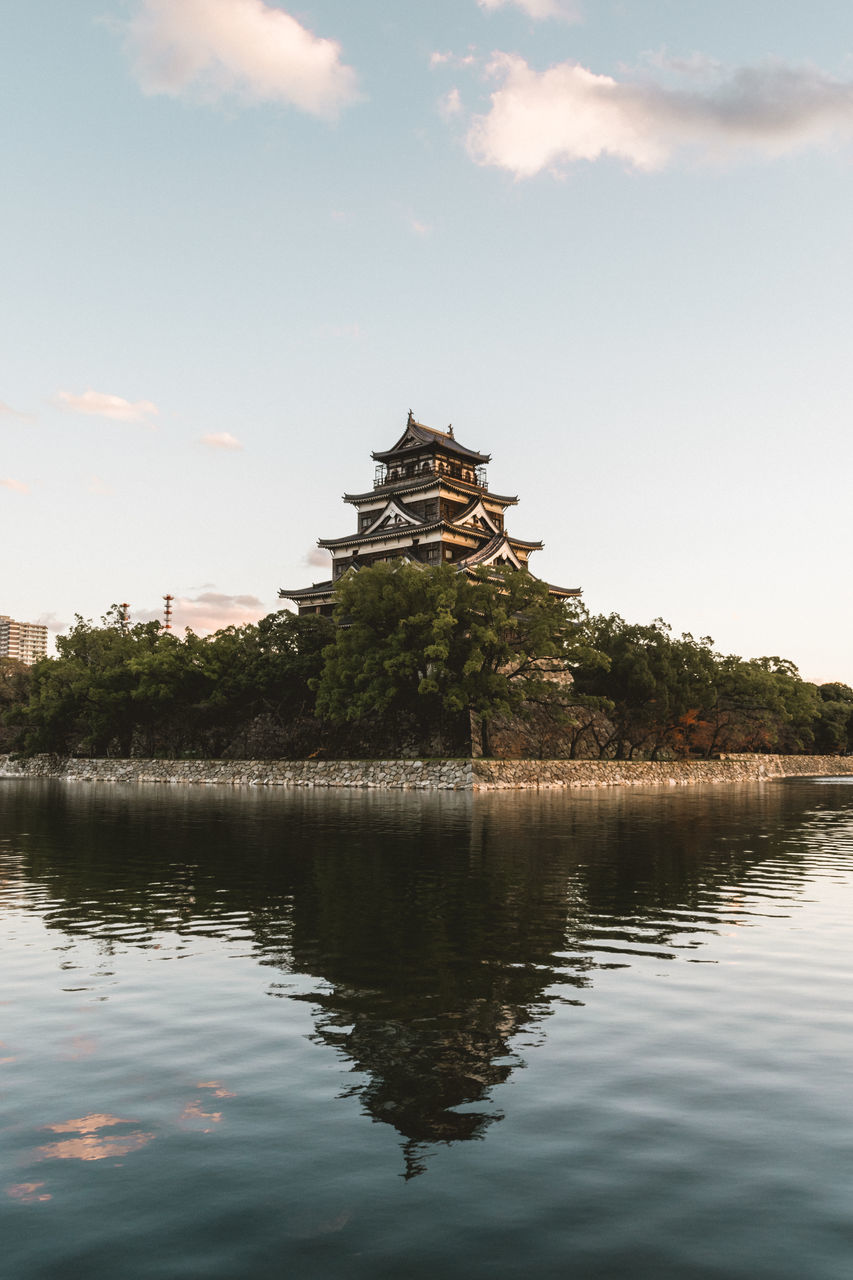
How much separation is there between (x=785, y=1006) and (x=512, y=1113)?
14.1ft

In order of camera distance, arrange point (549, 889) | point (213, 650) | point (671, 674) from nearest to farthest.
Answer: point (549, 889), point (671, 674), point (213, 650)

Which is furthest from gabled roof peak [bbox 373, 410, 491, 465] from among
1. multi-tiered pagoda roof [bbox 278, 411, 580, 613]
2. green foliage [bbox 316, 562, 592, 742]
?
green foliage [bbox 316, 562, 592, 742]

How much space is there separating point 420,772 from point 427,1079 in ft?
155

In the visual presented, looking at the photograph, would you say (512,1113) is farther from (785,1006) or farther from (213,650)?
(213,650)

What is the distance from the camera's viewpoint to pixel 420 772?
54688mm

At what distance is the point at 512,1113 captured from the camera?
6879mm

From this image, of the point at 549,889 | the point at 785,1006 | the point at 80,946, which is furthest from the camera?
the point at 549,889

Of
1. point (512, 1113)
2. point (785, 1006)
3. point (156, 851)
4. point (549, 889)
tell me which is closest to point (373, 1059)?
point (512, 1113)

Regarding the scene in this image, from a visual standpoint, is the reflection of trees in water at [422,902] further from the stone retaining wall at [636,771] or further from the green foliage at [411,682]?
the green foliage at [411,682]

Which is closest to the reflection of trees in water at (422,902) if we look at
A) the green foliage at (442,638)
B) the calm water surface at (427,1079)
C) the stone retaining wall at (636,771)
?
the calm water surface at (427,1079)

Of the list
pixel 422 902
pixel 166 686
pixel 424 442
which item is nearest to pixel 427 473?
pixel 424 442

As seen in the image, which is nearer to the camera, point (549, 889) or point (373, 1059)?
point (373, 1059)

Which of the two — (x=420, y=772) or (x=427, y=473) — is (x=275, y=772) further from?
(x=427, y=473)

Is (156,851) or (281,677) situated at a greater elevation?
(281,677)
